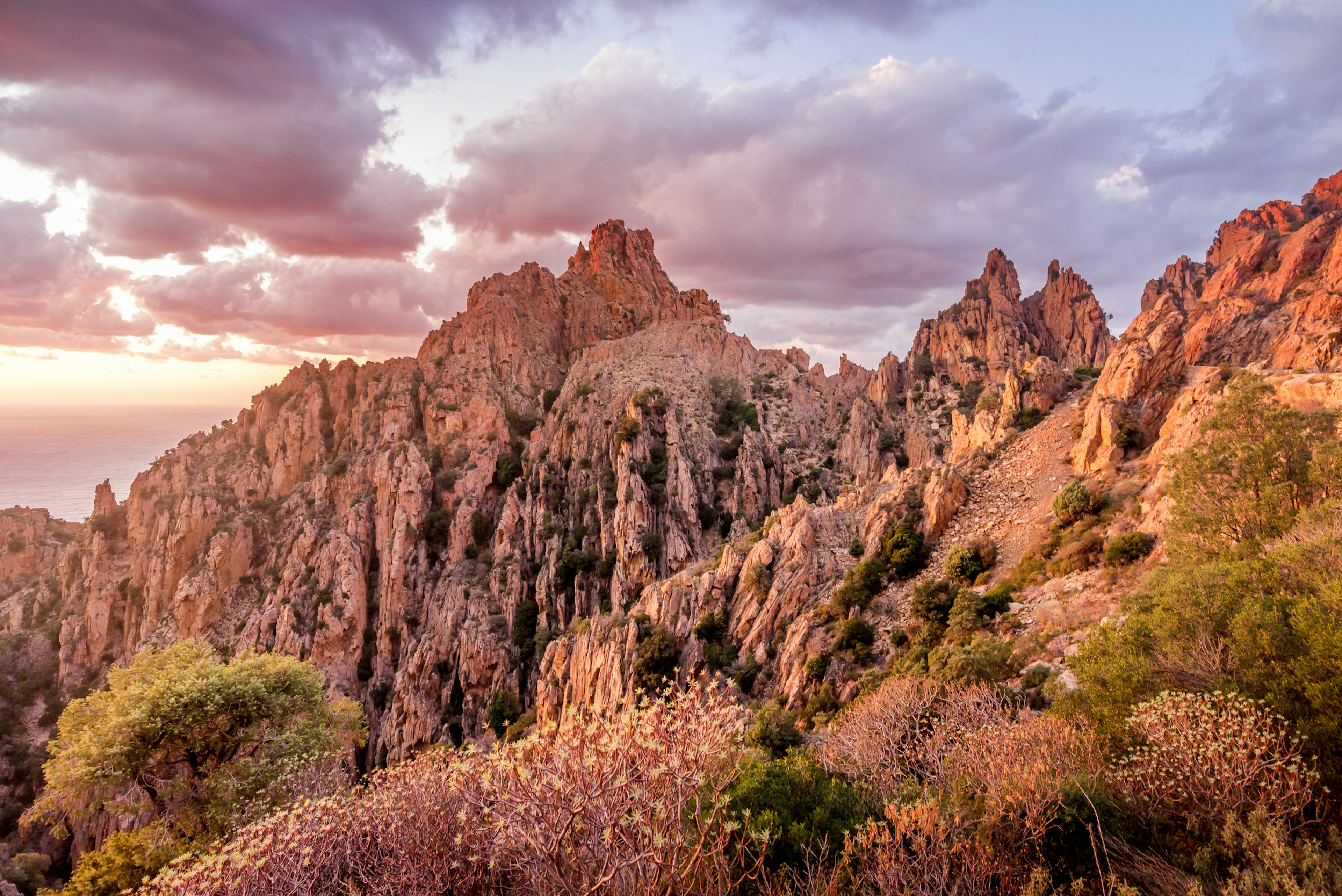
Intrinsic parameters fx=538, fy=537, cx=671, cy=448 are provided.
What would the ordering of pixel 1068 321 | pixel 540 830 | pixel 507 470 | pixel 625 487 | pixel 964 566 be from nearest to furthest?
pixel 540 830 < pixel 964 566 < pixel 625 487 < pixel 507 470 < pixel 1068 321

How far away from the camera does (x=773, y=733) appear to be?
20.1m

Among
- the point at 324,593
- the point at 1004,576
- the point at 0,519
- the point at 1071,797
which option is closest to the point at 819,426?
the point at 1004,576

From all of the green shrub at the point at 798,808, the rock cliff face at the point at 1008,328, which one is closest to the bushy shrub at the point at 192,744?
the green shrub at the point at 798,808

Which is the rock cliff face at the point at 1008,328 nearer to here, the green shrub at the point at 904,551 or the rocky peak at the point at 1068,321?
the rocky peak at the point at 1068,321

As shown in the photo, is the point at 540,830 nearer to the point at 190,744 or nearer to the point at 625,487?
the point at 190,744

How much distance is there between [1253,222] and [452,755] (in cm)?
12153

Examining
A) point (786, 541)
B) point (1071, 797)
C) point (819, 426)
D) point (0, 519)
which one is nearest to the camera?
point (1071, 797)

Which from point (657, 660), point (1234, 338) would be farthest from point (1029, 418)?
point (657, 660)

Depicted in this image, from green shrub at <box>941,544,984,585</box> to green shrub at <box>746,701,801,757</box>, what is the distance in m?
12.1

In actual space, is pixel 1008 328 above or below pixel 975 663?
above

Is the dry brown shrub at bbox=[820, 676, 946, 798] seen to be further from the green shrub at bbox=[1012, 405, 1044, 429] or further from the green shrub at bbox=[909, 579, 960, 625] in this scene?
the green shrub at bbox=[1012, 405, 1044, 429]

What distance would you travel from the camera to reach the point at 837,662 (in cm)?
2662

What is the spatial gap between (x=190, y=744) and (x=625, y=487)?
A: 48.0 metres

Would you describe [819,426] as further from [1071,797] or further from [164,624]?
[164,624]
